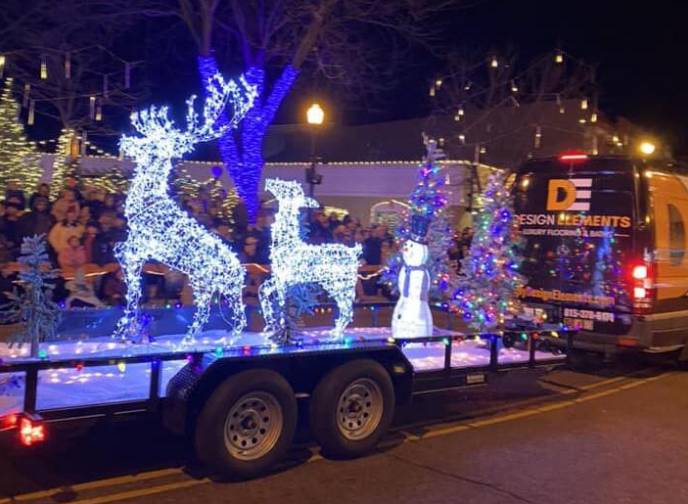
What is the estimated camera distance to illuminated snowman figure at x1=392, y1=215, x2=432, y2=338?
9.40 metres

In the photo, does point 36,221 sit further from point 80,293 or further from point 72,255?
point 80,293

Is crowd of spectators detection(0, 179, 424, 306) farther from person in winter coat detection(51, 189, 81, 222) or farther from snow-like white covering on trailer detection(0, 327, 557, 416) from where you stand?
snow-like white covering on trailer detection(0, 327, 557, 416)

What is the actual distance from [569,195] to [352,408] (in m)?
5.30

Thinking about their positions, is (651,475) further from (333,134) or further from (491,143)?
(333,134)

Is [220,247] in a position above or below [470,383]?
above

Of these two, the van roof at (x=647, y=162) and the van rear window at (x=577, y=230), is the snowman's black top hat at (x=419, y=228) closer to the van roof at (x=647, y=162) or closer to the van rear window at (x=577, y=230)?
the van rear window at (x=577, y=230)

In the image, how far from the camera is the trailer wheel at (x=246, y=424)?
223 inches

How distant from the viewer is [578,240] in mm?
10172

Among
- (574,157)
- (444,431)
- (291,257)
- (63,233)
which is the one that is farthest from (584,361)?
(63,233)

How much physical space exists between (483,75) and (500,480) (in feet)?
84.6

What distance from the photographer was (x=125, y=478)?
19.2 feet

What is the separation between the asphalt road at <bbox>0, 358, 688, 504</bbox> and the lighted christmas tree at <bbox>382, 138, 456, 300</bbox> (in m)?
2.48

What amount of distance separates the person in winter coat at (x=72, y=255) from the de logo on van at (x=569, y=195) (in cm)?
648

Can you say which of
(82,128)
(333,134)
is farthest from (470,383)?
(333,134)
